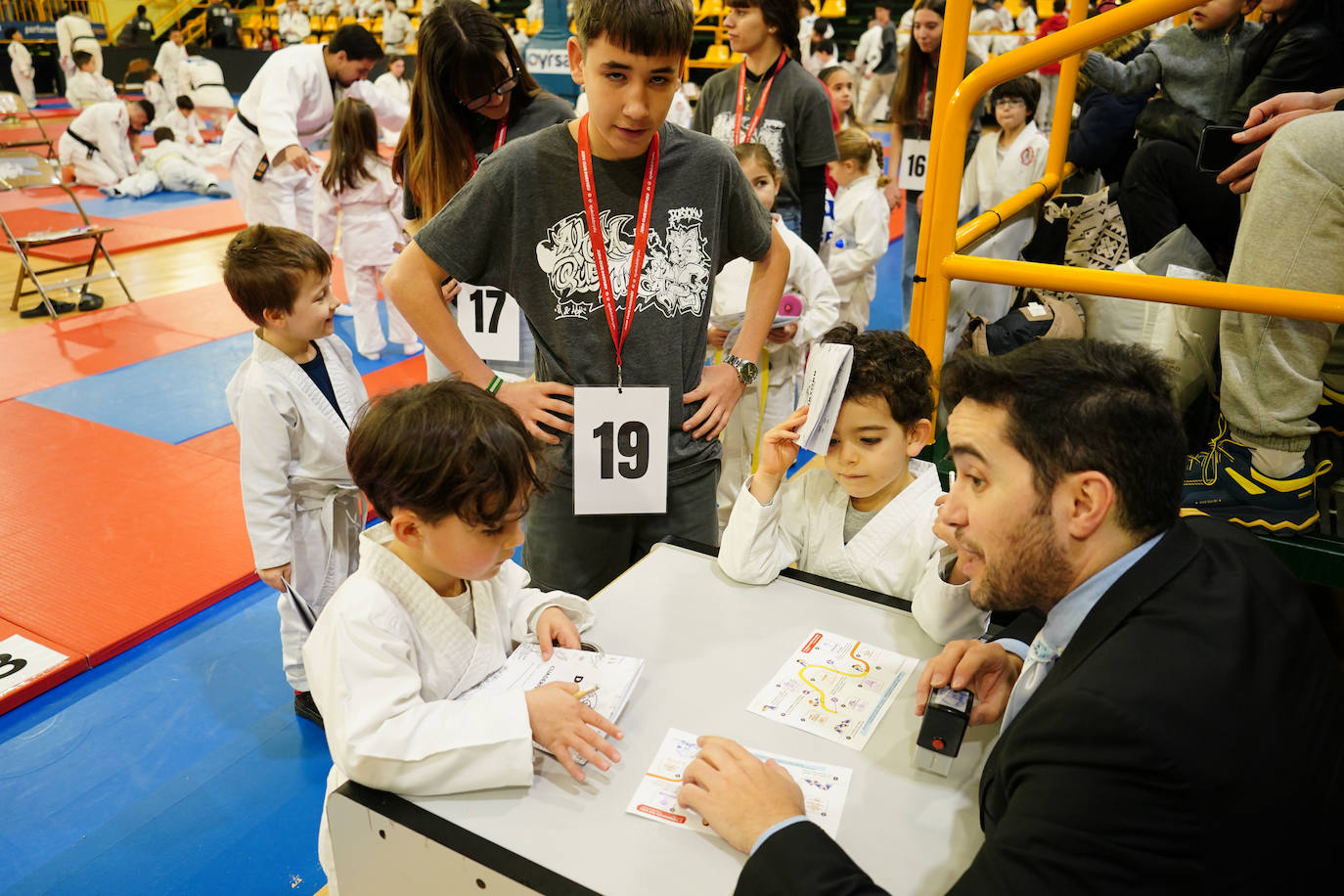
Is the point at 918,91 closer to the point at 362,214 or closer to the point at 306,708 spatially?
the point at 362,214

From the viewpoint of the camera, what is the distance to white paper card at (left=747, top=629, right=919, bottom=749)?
1.36 m

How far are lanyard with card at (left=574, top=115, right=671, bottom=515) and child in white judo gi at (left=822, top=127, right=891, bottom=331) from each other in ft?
9.13

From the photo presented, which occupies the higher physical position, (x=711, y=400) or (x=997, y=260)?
(x=997, y=260)

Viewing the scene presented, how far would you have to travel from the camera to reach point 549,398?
187 cm

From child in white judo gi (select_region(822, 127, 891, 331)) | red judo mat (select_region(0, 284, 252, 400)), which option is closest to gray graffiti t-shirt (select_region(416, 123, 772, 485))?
child in white judo gi (select_region(822, 127, 891, 331))

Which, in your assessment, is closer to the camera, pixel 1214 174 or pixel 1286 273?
pixel 1286 273

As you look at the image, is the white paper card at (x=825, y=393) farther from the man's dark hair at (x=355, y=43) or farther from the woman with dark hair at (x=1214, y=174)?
the man's dark hair at (x=355, y=43)

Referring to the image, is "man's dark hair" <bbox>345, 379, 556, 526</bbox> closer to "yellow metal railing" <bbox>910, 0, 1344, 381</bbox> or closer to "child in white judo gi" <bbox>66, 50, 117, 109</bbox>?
"yellow metal railing" <bbox>910, 0, 1344, 381</bbox>

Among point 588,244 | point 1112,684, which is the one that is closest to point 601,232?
point 588,244

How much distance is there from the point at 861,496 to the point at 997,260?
1.89ft

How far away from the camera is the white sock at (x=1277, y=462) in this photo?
183cm

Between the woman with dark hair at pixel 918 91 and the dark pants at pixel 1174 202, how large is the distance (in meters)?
2.08

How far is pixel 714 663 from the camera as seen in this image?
151cm

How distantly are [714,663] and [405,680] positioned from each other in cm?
51
